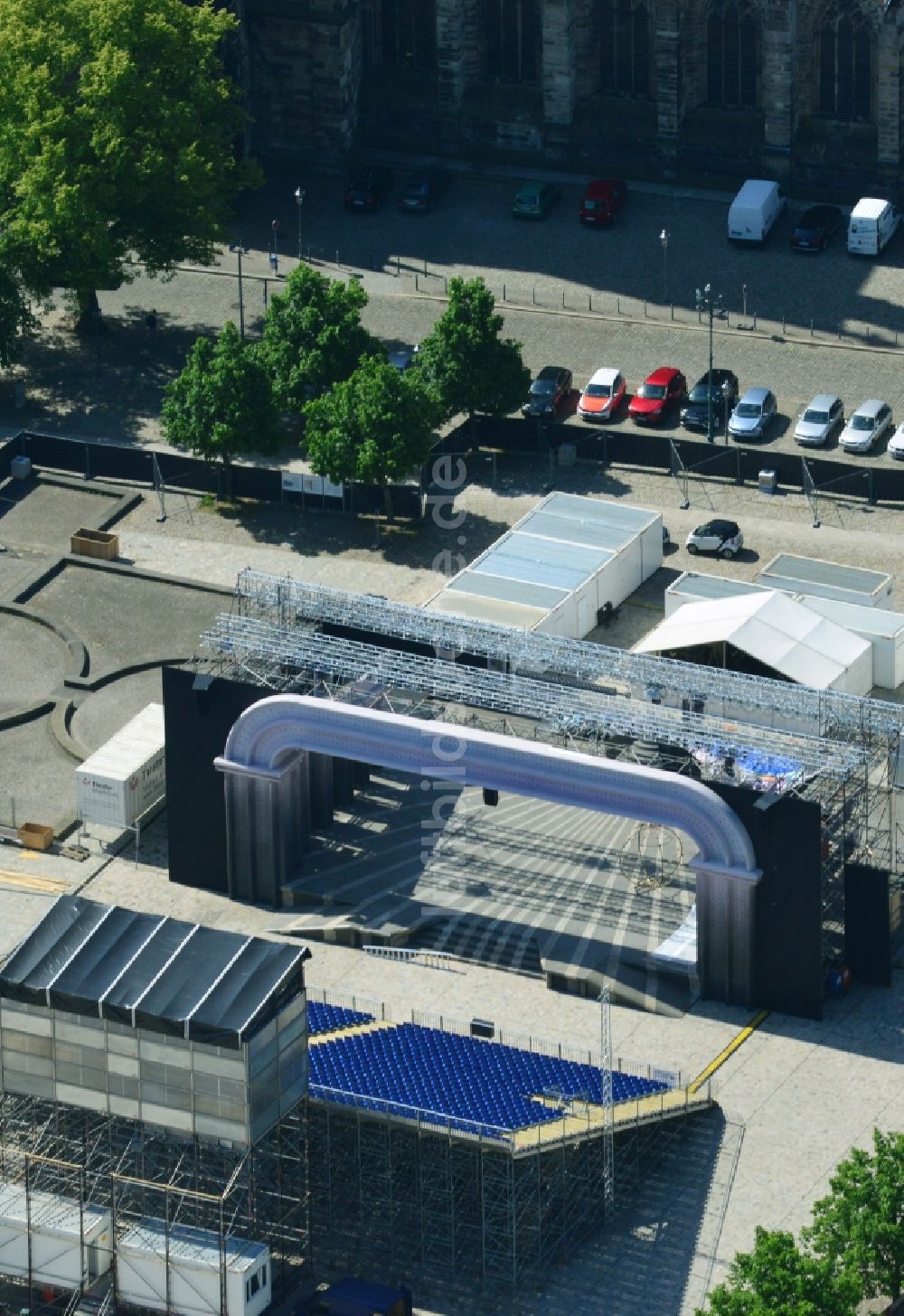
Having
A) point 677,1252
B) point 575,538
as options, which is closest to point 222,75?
point 575,538

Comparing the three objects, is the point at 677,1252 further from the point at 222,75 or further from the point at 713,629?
the point at 222,75

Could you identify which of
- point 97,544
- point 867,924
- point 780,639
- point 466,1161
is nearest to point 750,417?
point 780,639

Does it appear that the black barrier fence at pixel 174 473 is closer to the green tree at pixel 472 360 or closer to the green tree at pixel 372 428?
the green tree at pixel 372 428

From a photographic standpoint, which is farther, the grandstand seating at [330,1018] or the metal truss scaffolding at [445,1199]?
the grandstand seating at [330,1018]

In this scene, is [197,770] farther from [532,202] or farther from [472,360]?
[532,202]

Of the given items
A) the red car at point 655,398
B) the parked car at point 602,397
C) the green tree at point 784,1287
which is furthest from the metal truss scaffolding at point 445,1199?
the parked car at point 602,397

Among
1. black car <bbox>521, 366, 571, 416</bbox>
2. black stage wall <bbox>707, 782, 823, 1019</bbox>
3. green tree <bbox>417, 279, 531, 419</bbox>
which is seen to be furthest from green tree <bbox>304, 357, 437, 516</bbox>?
black stage wall <bbox>707, 782, 823, 1019</bbox>

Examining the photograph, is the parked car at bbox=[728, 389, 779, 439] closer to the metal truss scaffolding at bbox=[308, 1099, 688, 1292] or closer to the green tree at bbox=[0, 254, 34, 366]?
the green tree at bbox=[0, 254, 34, 366]
